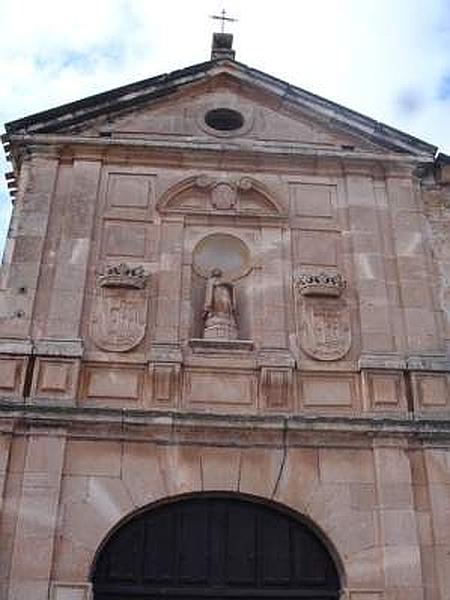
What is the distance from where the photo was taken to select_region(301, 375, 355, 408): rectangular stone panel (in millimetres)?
9953

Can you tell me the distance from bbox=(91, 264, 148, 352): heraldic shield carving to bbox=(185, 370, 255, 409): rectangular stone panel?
91 centimetres

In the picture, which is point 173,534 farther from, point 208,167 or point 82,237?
point 208,167

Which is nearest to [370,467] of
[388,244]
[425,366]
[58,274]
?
[425,366]

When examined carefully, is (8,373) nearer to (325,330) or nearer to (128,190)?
(128,190)

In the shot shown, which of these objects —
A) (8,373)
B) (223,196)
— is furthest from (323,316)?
(8,373)

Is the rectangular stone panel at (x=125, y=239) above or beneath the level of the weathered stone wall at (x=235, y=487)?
above

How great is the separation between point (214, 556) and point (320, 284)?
3706 mm

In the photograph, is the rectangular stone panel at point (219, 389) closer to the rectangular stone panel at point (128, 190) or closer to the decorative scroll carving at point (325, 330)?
the decorative scroll carving at point (325, 330)

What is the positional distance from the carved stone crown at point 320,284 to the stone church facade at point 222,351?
31 millimetres

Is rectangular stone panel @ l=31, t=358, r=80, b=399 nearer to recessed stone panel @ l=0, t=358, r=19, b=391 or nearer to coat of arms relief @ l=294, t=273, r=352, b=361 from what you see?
recessed stone panel @ l=0, t=358, r=19, b=391

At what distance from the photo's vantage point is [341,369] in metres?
10.2

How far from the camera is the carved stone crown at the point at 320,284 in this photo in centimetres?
1077

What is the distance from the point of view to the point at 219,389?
9953mm

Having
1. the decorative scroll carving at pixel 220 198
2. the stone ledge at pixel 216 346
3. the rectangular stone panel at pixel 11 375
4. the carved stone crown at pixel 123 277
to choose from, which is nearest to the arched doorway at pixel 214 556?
the stone ledge at pixel 216 346
